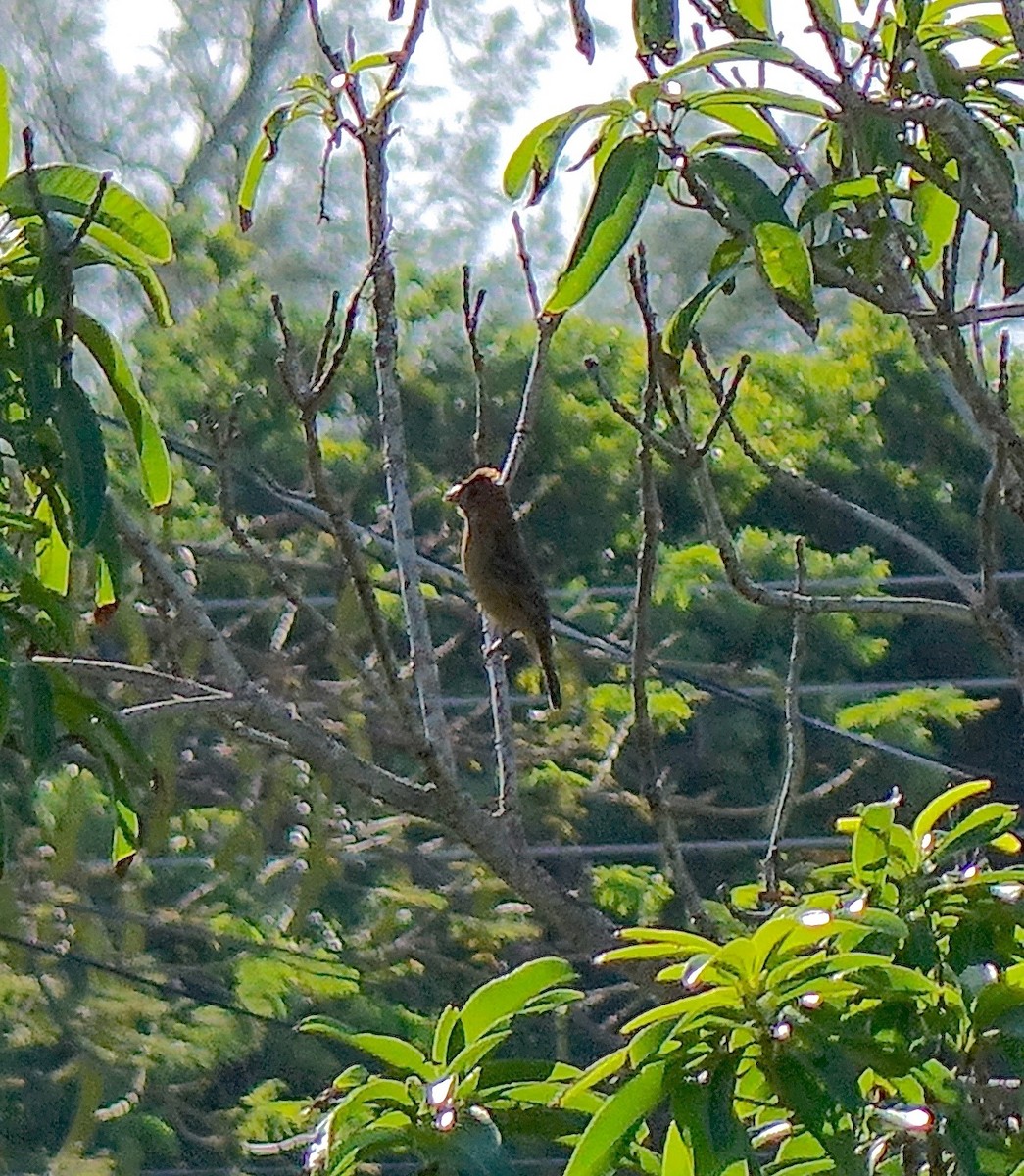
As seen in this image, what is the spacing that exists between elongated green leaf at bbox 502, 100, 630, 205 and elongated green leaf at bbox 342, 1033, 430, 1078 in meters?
0.76

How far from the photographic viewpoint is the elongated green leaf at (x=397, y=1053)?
4.86 feet

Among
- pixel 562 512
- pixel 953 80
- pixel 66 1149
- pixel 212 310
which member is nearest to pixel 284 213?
pixel 212 310

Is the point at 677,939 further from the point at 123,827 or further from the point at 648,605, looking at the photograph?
the point at 123,827

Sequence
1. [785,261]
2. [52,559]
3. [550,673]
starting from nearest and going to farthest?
[785,261] → [52,559] → [550,673]

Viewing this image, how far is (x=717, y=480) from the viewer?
6.27 meters

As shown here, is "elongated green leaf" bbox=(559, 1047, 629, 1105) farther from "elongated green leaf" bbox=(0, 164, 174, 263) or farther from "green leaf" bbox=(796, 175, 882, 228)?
"elongated green leaf" bbox=(0, 164, 174, 263)

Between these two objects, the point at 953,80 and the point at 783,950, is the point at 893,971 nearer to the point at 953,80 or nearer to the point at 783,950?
the point at 783,950

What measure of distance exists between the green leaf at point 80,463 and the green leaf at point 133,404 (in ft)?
0.35

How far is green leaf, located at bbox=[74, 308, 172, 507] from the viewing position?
191cm

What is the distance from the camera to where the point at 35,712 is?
68.2 inches

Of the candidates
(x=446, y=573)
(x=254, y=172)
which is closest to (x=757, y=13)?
(x=254, y=172)

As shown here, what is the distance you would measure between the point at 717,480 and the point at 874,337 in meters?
1.58

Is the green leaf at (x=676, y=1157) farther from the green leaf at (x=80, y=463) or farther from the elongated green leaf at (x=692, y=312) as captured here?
the green leaf at (x=80, y=463)

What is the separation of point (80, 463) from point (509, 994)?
651mm
